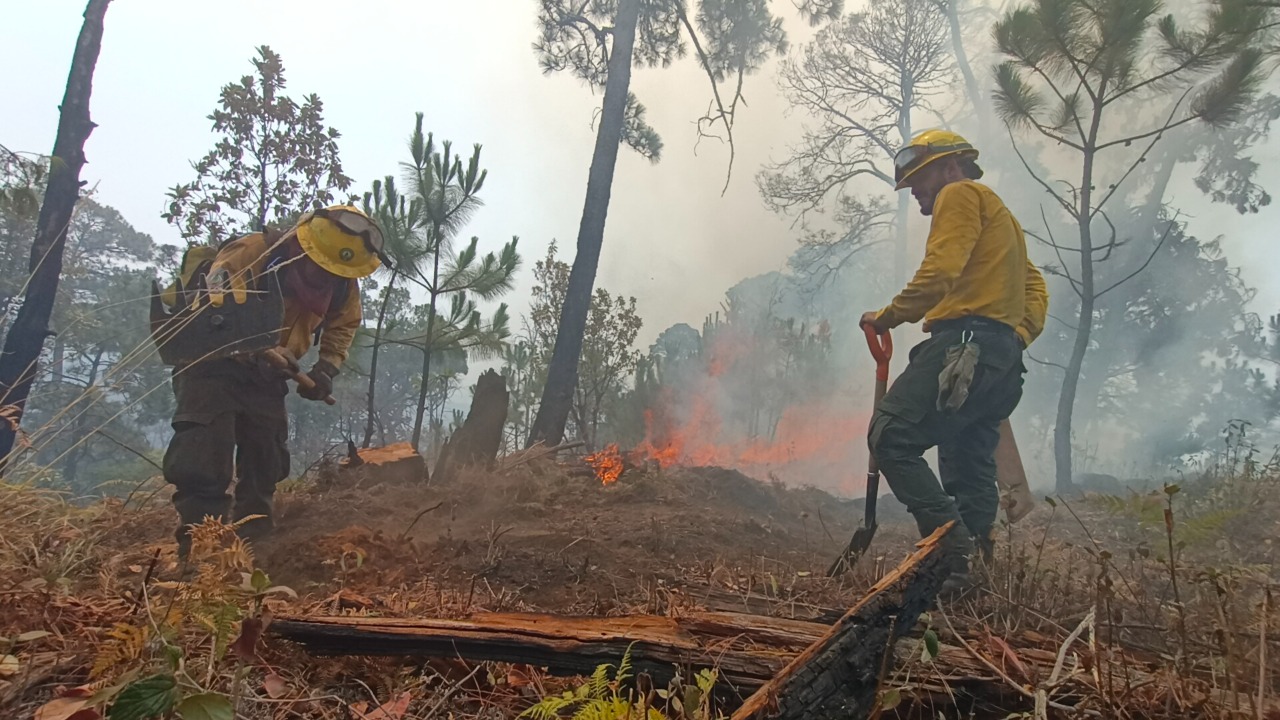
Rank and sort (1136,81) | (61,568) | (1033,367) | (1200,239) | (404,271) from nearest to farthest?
1. (61,568)
2. (1136,81)
3. (404,271)
4. (1200,239)
5. (1033,367)

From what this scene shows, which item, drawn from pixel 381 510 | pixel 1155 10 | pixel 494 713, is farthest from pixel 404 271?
pixel 1155 10

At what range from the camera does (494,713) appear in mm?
1364

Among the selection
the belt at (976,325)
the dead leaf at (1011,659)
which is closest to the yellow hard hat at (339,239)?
the belt at (976,325)

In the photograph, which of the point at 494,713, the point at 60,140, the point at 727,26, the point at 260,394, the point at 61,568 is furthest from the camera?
the point at 727,26

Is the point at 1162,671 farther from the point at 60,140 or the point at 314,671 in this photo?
the point at 60,140

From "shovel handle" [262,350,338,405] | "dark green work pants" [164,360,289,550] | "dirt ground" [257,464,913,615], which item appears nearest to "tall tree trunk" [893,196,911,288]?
"dirt ground" [257,464,913,615]

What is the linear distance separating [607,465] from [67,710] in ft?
19.6

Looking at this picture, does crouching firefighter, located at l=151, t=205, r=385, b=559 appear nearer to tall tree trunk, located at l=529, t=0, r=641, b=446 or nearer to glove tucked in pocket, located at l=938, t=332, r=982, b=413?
glove tucked in pocket, located at l=938, t=332, r=982, b=413

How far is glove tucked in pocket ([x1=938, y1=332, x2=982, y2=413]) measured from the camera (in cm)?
277

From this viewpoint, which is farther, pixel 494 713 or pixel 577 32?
pixel 577 32

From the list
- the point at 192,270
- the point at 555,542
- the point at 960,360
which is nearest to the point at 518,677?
the point at 555,542

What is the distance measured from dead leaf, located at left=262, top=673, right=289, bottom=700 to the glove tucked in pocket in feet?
8.54

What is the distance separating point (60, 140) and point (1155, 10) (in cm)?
1258

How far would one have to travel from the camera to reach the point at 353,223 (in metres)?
3.90
